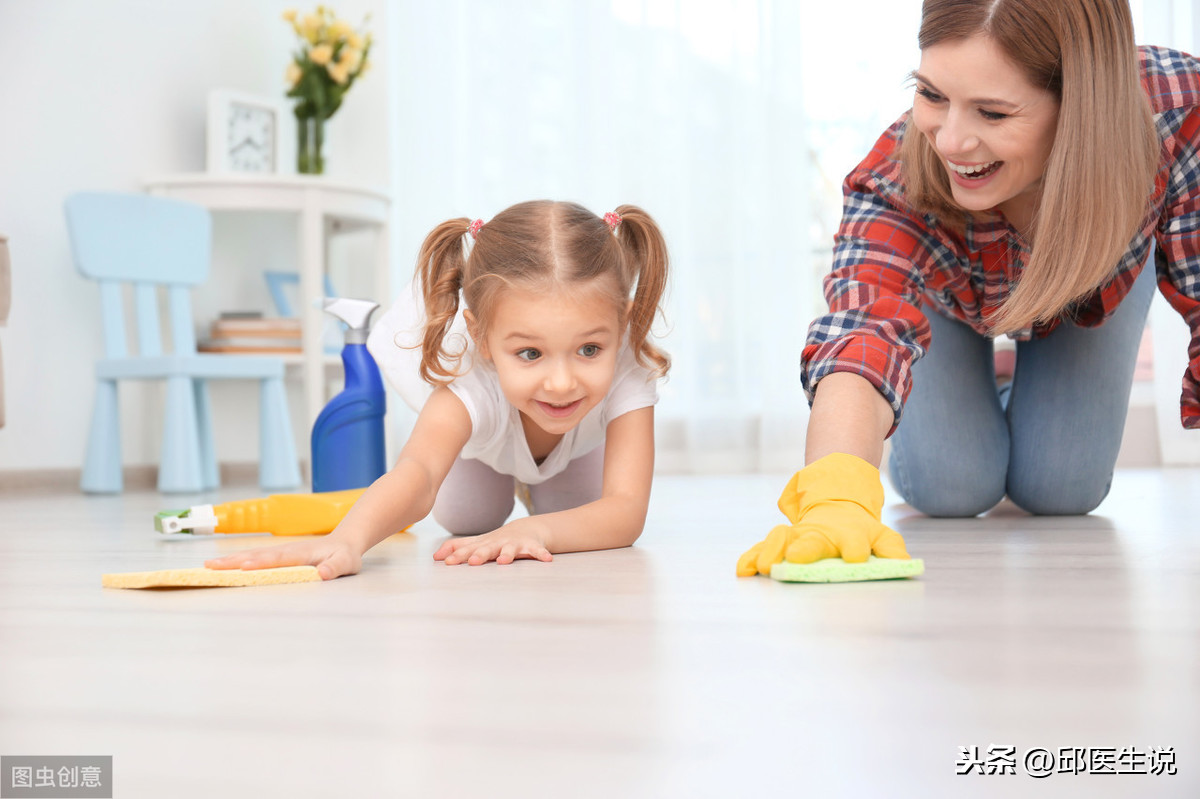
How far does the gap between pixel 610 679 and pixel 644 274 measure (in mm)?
711

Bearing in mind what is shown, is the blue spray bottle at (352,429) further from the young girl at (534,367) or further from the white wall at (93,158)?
the white wall at (93,158)

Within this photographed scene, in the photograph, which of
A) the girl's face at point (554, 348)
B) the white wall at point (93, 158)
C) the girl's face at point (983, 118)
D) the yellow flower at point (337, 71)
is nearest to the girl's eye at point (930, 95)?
the girl's face at point (983, 118)

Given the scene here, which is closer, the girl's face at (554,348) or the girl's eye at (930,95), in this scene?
the girl's eye at (930,95)

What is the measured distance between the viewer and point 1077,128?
3.10 ft

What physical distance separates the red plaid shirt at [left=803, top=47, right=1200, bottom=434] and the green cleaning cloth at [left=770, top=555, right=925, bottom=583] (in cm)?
21

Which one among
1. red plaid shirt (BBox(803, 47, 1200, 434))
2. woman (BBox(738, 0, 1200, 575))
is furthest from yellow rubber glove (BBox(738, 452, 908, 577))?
red plaid shirt (BBox(803, 47, 1200, 434))

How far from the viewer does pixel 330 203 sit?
2631 mm

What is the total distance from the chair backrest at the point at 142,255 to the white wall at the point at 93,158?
171mm

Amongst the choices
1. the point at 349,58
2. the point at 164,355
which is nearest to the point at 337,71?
the point at 349,58

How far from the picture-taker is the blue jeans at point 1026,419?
1.43m

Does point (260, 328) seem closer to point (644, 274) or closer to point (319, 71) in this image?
point (319, 71)

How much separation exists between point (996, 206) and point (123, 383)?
2.29 m

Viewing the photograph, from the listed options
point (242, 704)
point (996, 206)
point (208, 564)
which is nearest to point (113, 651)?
point (242, 704)

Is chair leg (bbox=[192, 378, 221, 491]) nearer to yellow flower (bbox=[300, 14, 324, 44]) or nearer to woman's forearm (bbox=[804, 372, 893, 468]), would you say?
yellow flower (bbox=[300, 14, 324, 44])
